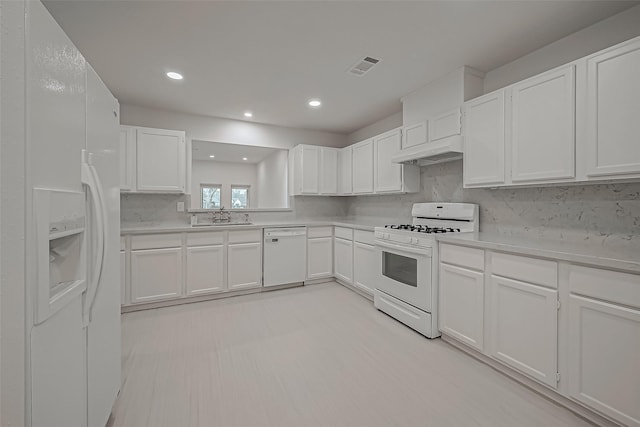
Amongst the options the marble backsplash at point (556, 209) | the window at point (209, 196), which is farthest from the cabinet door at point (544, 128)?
the window at point (209, 196)

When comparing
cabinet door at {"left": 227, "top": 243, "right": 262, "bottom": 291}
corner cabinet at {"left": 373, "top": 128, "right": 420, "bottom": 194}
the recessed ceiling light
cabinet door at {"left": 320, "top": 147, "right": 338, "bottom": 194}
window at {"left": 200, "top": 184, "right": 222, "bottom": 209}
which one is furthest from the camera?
cabinet door at {"left": 320, "top": 147, "right": 338, "bottom": 194}

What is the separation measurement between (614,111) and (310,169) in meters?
3.34

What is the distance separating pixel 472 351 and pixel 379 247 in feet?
4.14

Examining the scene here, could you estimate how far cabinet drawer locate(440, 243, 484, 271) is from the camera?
6.81 ft

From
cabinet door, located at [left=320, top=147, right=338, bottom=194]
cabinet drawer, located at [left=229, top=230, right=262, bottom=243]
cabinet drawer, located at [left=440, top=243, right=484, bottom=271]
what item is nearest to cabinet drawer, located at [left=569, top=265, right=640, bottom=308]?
cabinet drawer, located at [left=440, top=243, right=484, bottom=271]

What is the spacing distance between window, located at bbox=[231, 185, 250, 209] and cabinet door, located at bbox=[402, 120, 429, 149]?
259cm

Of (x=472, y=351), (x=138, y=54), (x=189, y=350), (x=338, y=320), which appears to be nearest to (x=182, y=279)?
(x=189, y=350)

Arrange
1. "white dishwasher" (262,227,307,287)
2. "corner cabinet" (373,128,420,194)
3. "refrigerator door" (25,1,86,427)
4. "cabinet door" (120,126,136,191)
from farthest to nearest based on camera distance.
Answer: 1. "white dishwasher" (262,227,307,287)
2. "corner cabinet" (373,128,420,194)
3. "cabinet door" (120,126,136,191)
4. "refrigerator door" (25,1,86,427)

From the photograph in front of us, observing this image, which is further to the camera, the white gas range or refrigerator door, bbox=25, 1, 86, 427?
the white gas range

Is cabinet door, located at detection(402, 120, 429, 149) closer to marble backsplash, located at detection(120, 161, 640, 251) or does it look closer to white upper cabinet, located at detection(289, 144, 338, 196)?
marble backsplash, located at detection(120, 161, 640, 251)

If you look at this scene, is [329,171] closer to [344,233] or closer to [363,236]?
[344,233]

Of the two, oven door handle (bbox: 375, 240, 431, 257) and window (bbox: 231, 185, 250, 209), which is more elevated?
window (bbox: 231, 185, 250, 209)

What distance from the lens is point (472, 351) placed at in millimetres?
2174

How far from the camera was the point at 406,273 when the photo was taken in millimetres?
2709
